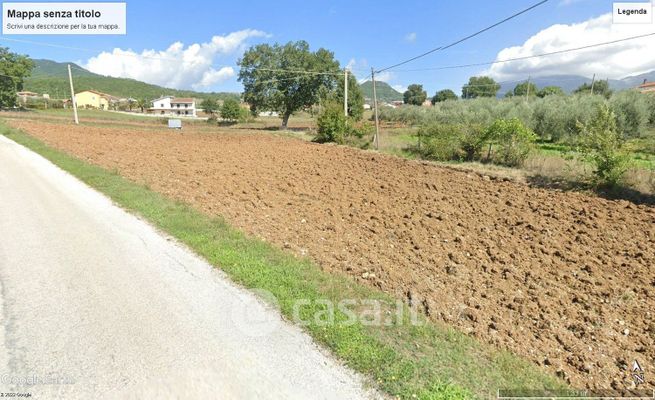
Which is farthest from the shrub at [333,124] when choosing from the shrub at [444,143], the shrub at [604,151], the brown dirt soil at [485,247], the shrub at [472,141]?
the shrub at [604,151]

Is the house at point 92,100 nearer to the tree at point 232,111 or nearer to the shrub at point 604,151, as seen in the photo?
the tree at point 232,111

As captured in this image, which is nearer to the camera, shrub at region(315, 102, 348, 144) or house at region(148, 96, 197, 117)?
shrub at region(315, 102, 348, 144)

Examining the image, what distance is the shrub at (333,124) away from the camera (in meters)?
23.7

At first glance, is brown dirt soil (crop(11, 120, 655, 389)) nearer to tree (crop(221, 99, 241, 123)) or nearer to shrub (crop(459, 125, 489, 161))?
shrub (crop(459, 125, 489, 161))

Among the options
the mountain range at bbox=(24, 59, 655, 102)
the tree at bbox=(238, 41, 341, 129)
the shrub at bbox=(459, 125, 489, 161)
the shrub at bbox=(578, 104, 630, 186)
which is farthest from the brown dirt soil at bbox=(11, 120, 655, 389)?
the mountain range at bbox=(24, 59, 655, 102)

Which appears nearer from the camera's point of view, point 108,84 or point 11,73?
point 11,73

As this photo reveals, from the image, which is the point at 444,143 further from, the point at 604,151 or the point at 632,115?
the point at 632,115

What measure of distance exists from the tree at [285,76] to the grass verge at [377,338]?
38136mm

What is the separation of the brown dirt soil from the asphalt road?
1.46 metres

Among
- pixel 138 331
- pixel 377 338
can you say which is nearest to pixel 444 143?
pixel 377 338

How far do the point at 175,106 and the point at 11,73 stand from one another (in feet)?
171

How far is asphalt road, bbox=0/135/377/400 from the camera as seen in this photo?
254 cm

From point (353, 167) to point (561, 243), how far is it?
8441 millimetres

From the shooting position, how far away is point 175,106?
107188 mm
